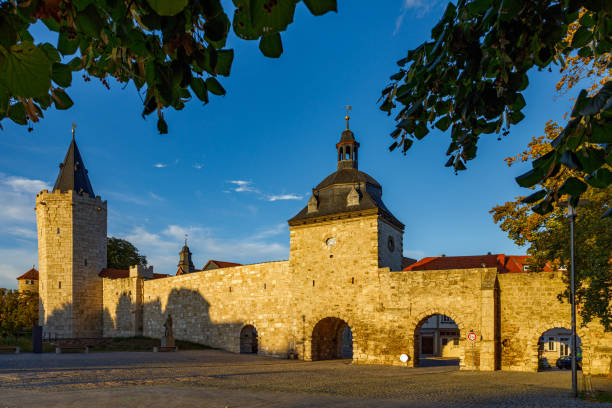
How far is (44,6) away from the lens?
141cm

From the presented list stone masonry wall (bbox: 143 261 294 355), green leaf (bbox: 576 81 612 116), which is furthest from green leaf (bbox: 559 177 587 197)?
stone masonry wall (bbox: 143 261 294 355)

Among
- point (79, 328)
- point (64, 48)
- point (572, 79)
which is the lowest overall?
point (79, 328)

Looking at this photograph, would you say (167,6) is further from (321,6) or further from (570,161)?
(570,161)

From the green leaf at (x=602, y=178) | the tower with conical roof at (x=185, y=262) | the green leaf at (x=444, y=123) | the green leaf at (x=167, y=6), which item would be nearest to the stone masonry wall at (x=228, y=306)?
the green leaf at (x=444, y=123)

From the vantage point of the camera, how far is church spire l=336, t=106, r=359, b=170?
26.2 metres

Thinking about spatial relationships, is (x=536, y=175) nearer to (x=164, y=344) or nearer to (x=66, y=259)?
(x=164, y=344)

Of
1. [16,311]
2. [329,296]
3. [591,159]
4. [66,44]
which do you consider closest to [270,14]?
[66,44]

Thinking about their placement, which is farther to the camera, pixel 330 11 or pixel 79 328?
pixel 79 328

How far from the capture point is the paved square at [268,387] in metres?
10.2

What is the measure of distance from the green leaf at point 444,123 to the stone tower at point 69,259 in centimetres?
3813

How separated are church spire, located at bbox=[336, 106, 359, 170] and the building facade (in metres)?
0.07

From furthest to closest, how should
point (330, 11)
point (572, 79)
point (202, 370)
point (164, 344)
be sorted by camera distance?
point (164, 344) < point (202, 370) < point (572, 79) < point (330, 11)

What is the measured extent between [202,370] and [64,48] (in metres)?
17.2

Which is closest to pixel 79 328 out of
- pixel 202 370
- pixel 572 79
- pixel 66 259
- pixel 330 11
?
pixel 66 259
